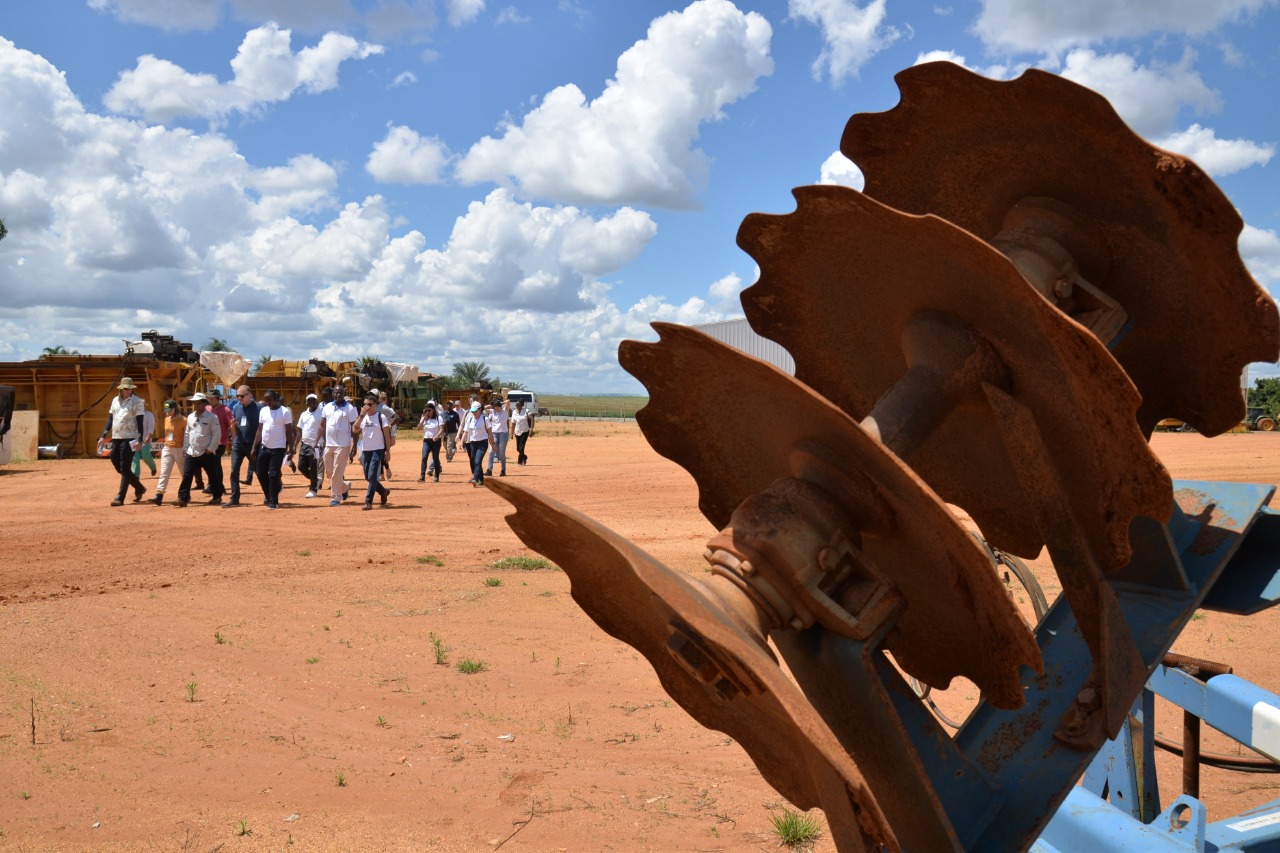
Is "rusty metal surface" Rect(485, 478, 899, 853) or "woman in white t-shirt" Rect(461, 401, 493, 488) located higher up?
"rusty metal surface" Rect(485, 478, 899, 853)

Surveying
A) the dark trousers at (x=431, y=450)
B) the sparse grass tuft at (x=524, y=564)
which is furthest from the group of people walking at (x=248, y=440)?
the sparse grass tuft at (x=524, y=564)

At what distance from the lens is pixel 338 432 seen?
1557cm

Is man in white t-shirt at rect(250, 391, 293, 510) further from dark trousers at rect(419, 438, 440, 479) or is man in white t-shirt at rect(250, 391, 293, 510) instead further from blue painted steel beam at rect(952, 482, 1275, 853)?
blue painted steel beam at rect(952, 482, 1275, 853)

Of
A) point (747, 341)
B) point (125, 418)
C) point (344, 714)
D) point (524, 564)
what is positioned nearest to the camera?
point (344, 714)

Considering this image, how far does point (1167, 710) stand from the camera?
6.49 metres

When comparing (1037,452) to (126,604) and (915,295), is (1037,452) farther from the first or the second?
(126,604)

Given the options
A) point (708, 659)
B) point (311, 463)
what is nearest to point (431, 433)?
point (311, 463)

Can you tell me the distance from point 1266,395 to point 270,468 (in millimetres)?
54452

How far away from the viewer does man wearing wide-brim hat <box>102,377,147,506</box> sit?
1495cm

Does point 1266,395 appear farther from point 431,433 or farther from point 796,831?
point 796,831

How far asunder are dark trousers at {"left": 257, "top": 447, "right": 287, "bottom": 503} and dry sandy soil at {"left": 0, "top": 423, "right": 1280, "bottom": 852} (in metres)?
3.65

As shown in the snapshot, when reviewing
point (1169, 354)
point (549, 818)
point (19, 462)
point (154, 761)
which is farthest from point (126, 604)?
point (19, 462)

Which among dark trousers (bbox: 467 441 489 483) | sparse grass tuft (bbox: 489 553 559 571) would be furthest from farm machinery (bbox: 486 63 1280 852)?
dark trousers (bbox: 467 441 489 483)

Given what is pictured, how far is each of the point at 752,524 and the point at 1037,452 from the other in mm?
720
